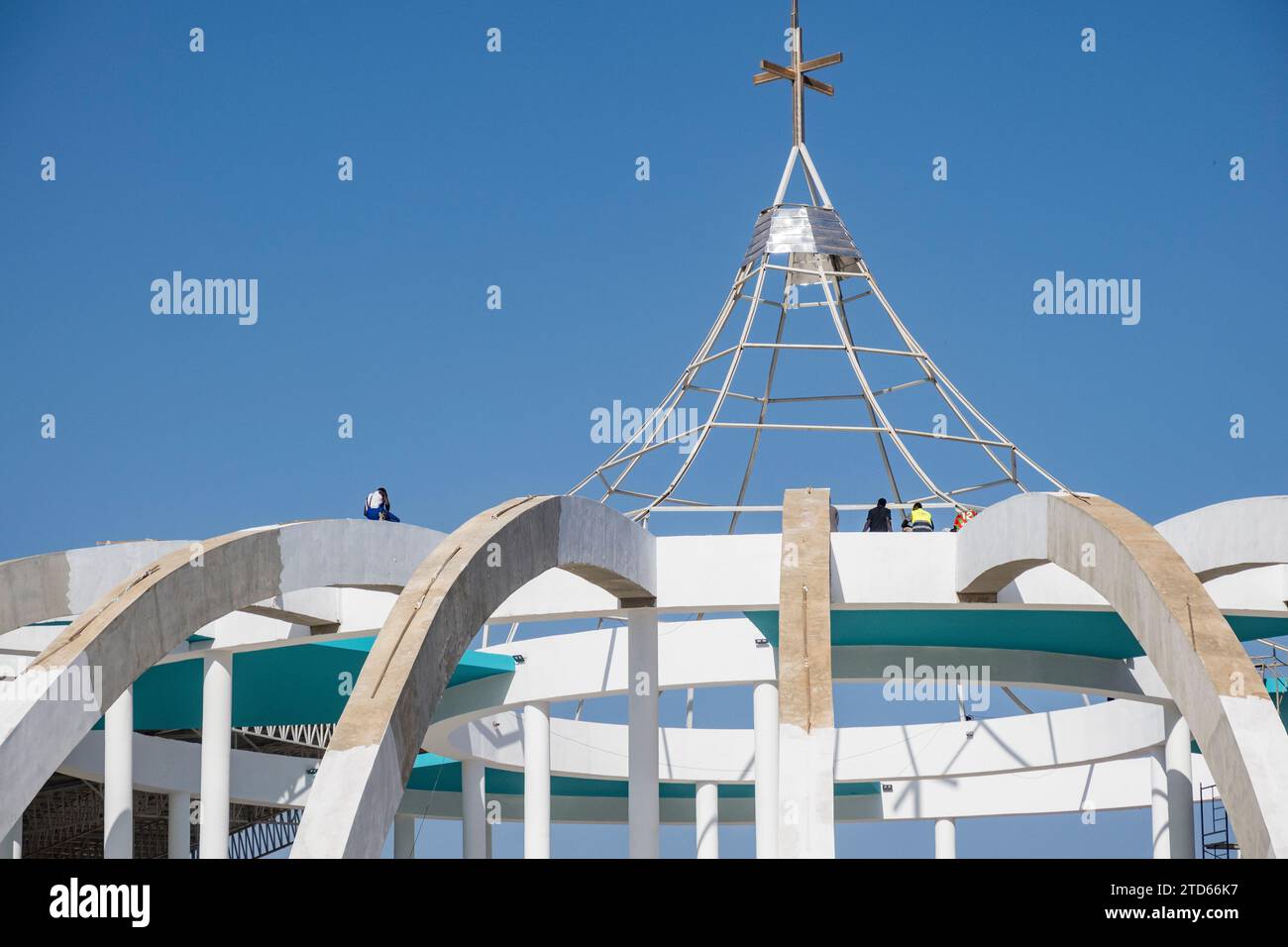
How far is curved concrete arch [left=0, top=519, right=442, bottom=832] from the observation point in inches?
452

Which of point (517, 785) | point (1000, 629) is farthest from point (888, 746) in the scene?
point (517, 785)

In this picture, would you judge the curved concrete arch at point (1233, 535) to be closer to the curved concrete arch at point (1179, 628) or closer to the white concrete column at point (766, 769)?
the curved concrete arch at point (1179, 628)

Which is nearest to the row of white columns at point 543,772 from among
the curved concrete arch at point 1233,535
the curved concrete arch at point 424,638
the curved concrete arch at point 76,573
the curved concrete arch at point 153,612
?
the curved concrete arch at point 424,638

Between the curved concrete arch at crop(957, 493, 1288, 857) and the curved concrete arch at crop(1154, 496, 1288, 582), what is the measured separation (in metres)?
0.81

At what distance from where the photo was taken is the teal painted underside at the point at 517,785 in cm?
3069

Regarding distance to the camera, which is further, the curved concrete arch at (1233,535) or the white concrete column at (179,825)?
the white concrete column at (179,825)

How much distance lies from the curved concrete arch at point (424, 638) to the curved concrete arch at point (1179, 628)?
408 cm

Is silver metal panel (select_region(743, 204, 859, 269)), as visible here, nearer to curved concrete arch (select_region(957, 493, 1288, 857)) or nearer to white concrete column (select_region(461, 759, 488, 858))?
curved concrete arch (select_region(957, 493, 1288, 857))

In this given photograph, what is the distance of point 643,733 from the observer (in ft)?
58.9

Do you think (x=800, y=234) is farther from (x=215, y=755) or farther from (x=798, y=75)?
(x=215, y=755)

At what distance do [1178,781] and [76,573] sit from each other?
15.7m

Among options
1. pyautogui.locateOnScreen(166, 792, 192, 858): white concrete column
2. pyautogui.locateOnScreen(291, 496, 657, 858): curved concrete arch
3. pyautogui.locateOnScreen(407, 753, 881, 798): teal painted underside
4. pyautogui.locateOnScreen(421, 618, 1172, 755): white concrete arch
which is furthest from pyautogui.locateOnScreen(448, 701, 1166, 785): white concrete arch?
pyautogui.locateOnScreen(291, 496, 657, 858): curved concrete arch

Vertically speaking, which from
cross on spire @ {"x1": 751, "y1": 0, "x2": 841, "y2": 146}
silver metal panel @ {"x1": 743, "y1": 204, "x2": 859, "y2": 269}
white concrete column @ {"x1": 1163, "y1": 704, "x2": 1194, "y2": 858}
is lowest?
white concrete column @ {"x1": 1163, "y1": 704, "x2": 1194, "y2": 858}

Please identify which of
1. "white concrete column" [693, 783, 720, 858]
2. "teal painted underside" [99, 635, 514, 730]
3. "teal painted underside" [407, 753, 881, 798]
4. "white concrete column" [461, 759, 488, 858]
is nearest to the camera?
"teal painted underside" [99, 635, 514, 730]
